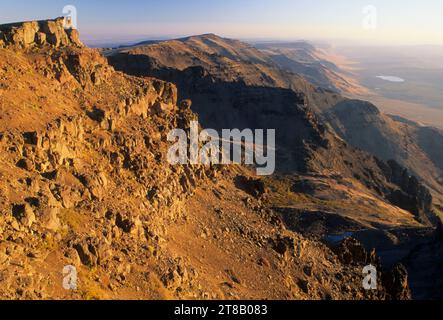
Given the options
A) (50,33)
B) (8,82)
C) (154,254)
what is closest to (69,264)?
(154,254)

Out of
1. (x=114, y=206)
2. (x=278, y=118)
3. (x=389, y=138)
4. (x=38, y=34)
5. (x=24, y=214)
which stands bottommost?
(x=389, y=138)

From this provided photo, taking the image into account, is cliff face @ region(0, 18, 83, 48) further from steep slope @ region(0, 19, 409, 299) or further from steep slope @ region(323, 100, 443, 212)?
Answer: steep slope @ region(323, 100, 443, 212)

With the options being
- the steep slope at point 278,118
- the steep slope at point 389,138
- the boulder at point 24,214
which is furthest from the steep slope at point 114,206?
the steep slope at point 389,138

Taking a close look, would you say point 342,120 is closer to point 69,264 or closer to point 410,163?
point 410,163

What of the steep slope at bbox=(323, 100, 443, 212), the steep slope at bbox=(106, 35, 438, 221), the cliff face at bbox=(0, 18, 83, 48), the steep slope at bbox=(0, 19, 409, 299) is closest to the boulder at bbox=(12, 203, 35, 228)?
the steep slope at bbox=(0, 19, 409, 299)

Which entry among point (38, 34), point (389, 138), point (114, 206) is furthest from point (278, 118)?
point (114, 206)

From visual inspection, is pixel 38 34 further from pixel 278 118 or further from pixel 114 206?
pixel 278 118

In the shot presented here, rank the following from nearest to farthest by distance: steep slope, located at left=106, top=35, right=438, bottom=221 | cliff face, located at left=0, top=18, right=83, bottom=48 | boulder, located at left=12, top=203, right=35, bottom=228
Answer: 1. boulder, located at left=12, top=203, right=35, bottom=228
2. cliff face, located at left=0, top=18, right=83, bottom=48
3. steep slope, located at left=106, top=35, right=438, bottom=221
